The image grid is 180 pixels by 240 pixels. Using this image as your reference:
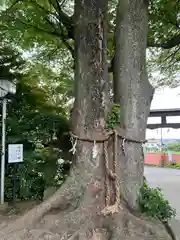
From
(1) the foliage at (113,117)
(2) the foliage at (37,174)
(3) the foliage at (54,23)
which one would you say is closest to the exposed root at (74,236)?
(1) the foliage at (113,117)

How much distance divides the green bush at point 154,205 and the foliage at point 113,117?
40.1 inches

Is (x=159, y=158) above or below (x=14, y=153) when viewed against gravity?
below

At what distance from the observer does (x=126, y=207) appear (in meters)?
3.72

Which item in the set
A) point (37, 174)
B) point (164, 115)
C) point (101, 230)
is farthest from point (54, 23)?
point (164, 115)

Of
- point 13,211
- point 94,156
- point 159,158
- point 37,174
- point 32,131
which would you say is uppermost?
point 32,131

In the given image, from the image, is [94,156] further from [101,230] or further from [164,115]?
[164,115]

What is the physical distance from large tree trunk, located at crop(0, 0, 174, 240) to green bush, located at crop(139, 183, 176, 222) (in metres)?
0.21

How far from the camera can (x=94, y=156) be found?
12.5ft

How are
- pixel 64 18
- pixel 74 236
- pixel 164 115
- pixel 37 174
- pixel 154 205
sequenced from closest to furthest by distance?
pixel 74 236 → pixel 154 205 → pixel 64 18 → pixel 37 174 → pixel 164 115

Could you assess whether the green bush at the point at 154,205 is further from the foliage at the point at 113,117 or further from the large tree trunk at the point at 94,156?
the foliage at the point at 113,117

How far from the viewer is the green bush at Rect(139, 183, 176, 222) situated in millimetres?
3840

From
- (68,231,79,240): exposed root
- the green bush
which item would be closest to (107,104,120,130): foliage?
the green bush

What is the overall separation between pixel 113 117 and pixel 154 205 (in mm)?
1334

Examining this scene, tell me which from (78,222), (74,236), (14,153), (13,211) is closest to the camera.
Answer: (74,236)
